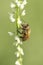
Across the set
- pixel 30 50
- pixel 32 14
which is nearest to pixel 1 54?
pixel 30 50

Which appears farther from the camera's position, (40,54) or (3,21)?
(40,54)

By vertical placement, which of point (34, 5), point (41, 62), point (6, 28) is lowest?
point (41, 62)

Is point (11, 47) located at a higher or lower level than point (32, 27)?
lower

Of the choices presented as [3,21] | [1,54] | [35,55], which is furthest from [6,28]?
[35,55]

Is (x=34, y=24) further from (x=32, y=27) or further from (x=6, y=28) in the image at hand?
(x=6, y=28)

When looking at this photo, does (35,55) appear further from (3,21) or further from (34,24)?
(3,21)

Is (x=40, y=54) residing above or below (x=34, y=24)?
below
